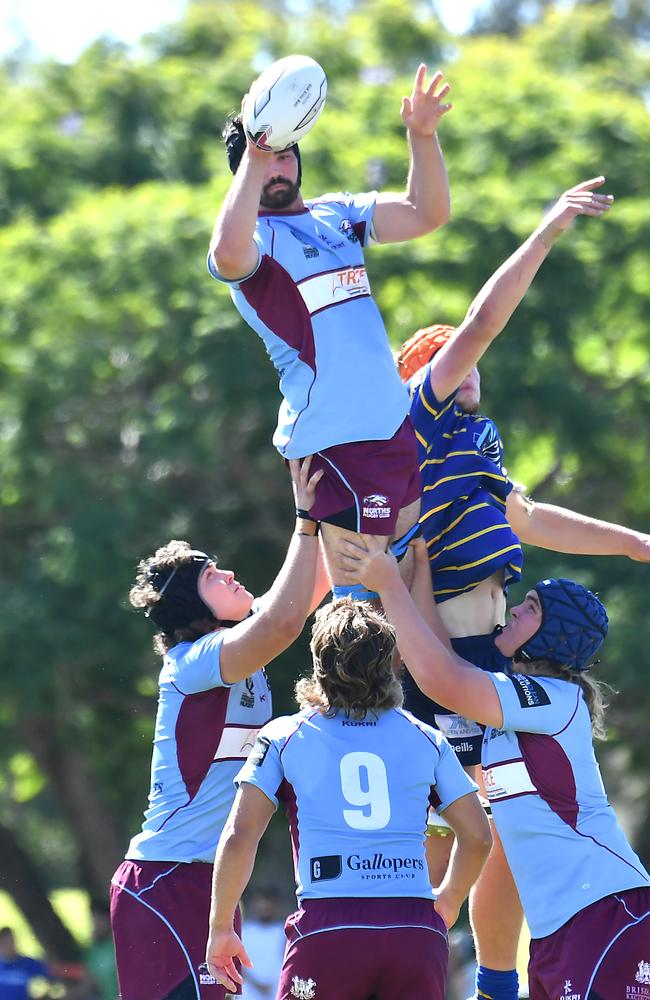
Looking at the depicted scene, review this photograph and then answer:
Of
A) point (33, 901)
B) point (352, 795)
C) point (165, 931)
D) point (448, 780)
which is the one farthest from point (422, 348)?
point (33, 901)

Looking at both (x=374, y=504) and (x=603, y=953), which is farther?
(x=374, y=504)

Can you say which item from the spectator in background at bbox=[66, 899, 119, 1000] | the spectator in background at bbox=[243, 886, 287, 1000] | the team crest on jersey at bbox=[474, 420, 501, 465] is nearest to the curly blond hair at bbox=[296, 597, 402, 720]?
the team crest on jersey at bbox=[474, 420, 501, 465]

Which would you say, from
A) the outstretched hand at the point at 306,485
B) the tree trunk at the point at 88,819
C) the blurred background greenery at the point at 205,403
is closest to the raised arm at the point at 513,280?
the outstretched hand at the point at 306,485

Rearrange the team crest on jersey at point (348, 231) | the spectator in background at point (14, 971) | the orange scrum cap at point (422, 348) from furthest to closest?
the spectator in background at point (14, 971)
the orange scrum cap at point (422, 348)
the team crest on jersey at point (348, 231)

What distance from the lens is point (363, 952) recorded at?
3967 mm

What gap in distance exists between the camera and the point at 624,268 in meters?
12.8

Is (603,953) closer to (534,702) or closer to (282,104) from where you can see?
(534,702)

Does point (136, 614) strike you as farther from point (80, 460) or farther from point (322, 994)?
point (322, 994)

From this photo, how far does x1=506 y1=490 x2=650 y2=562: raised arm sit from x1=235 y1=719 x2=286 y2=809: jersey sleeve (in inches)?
66.4

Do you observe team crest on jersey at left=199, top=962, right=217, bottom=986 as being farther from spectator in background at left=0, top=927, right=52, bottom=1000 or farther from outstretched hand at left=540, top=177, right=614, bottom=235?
spectator in background at left=0, top=927, right=52, bottom=1000

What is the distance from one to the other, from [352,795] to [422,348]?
6.22 ft

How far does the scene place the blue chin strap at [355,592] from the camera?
4883 millimetres

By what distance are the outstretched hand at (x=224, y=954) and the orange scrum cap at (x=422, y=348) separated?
2074 millimetres

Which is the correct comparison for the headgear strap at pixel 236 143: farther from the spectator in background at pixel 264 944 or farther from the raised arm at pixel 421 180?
the spectator in background at pixel 264 944
